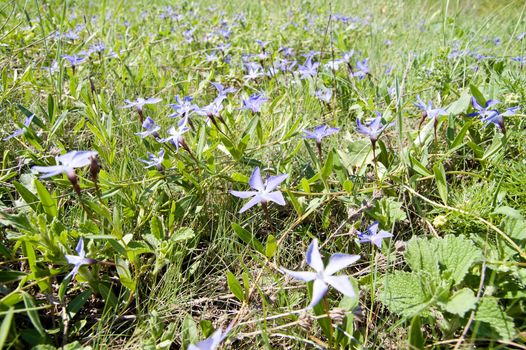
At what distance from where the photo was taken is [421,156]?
62.7 inches

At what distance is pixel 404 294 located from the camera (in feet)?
3.63

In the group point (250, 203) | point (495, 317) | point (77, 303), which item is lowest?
point (77, 303)

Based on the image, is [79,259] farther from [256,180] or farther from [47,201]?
[256,180]

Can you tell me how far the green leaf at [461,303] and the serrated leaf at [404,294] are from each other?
57mm

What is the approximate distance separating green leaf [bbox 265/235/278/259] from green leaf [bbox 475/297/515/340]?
1.78 ft

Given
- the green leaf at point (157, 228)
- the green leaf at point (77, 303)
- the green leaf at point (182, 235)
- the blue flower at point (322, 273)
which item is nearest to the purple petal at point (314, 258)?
the blue flower at point (322, 273)

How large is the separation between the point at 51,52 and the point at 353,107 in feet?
6.06

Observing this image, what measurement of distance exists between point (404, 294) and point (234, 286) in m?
0.44

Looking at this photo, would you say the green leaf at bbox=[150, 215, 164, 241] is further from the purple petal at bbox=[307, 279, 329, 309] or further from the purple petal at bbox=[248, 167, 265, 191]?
the purple petal at bbox=[307, 279, 329, 309]

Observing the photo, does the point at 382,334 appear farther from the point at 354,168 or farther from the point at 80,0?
the point at 80,0

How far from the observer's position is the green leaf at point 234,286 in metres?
1.18

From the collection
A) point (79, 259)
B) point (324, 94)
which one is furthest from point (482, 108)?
point (79, 259)

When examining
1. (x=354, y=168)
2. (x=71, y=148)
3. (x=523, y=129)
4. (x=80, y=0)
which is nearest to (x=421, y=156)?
(x=354, y=168)

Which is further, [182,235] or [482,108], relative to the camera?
[482,108]
